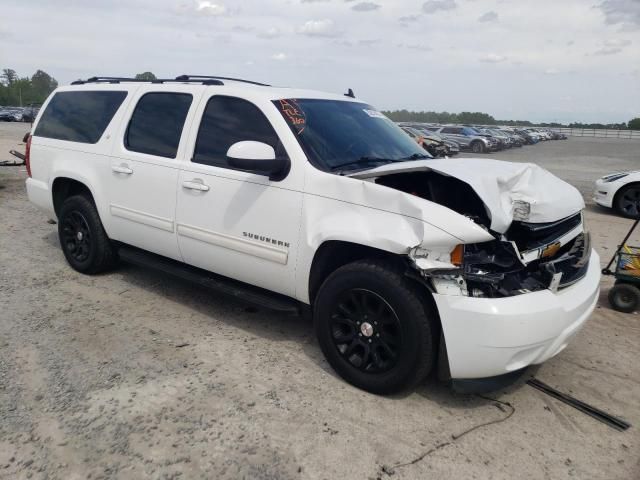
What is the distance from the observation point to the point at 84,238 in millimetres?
5234

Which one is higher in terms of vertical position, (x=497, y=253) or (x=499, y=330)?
(x=497, y=253)

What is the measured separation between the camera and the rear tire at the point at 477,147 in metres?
28.0

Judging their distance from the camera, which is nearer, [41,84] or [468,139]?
[468,139]

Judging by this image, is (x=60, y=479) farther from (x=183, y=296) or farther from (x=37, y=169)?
(x=37, y=169)

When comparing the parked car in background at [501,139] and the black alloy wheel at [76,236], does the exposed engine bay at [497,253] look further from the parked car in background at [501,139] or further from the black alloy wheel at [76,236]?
the parked car in background at [501,139]

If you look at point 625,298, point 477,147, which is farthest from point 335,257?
point 477,147

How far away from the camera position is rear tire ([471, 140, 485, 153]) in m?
28.0

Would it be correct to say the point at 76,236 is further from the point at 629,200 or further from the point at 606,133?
the point at 606,133

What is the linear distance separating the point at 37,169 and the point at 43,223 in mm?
2272

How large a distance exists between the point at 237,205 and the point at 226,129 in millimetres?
632

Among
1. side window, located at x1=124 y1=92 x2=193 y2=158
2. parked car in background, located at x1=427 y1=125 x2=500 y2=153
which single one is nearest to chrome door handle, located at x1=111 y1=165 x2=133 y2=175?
side window, located at x1=124 y1=92 x2=193 y2=158

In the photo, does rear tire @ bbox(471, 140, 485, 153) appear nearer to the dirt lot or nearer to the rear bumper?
the dirt lot

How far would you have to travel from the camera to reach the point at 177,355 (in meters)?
3.75

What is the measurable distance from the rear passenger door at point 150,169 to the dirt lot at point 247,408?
0.67m
